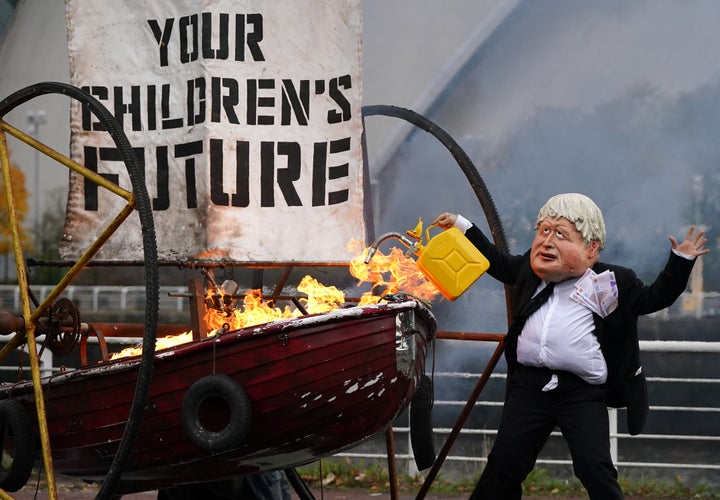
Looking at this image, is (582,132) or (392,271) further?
(582,132)

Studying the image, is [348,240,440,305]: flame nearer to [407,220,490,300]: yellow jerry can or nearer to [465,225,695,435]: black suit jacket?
[407,220,490,300]: yellow jerry can

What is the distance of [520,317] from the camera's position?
4785mm

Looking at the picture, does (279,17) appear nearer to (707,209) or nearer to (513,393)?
(513,393)

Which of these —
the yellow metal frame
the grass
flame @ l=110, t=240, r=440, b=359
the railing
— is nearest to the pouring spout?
flame @ l=110, t=240, r=440, b=359

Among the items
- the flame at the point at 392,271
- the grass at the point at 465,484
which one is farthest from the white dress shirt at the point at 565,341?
the grass at the point at 465,484

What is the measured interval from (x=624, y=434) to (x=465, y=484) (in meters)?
1.38

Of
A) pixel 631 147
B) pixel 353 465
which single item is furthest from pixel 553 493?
pixel 631 147

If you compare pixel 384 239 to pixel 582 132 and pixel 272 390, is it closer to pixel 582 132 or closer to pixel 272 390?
pixel 272 390

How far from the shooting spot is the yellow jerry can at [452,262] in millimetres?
4898

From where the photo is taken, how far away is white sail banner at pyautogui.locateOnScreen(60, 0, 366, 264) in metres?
5.10

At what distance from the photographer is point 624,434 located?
8.09m

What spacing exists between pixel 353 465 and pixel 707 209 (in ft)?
12.7

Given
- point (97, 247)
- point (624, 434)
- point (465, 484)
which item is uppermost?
point (97, 247)

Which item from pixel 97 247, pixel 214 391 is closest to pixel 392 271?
pixel 214 391
